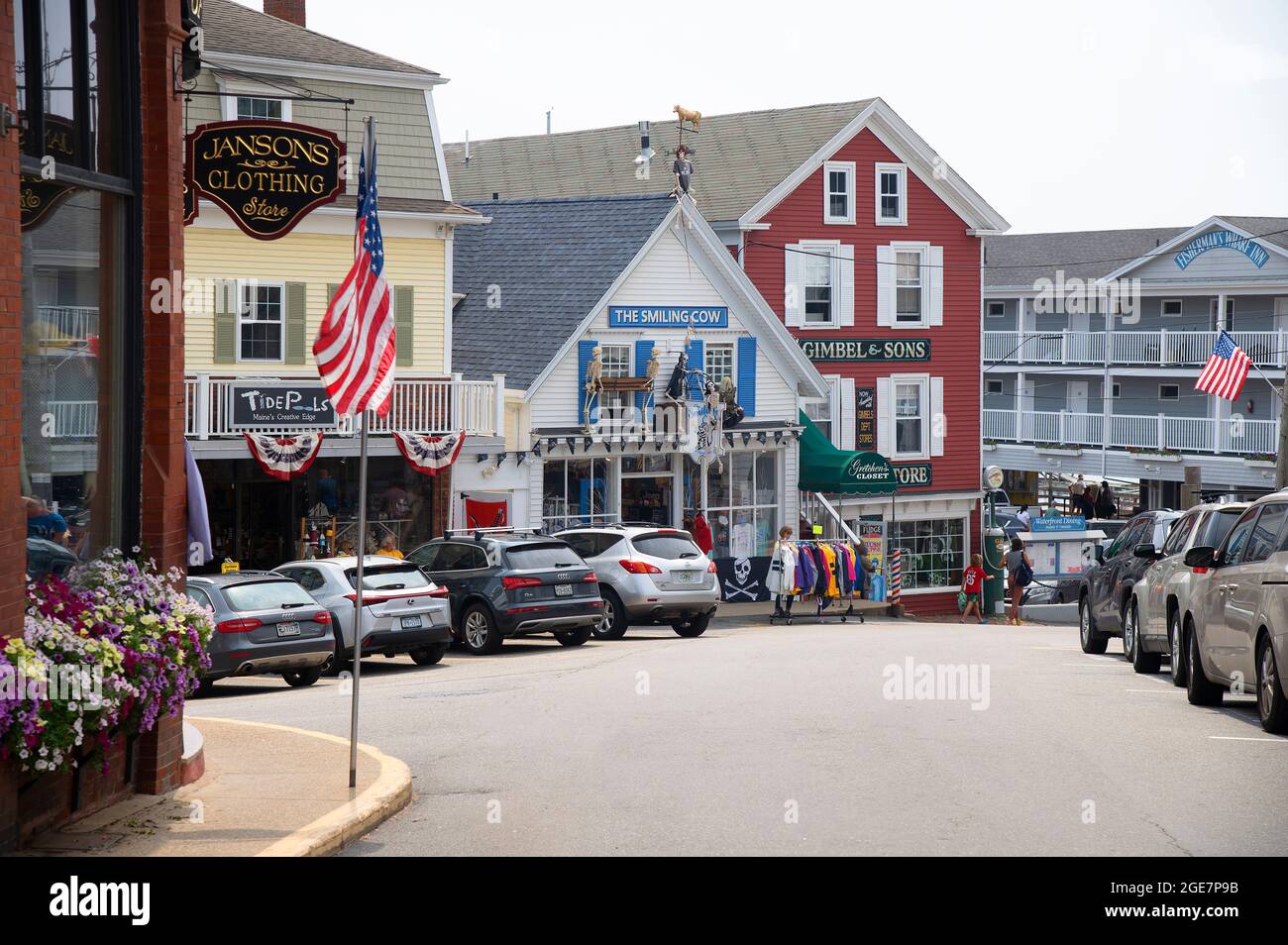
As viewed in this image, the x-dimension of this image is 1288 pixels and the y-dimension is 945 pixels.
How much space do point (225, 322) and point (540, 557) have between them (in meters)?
10.3

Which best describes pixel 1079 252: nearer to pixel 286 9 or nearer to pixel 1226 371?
pixel 1226 371

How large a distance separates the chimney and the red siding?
1204 cm

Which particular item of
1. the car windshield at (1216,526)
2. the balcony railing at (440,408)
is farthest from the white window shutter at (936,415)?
the car windshield at (1216,526)

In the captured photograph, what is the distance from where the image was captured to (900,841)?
30.0 ft

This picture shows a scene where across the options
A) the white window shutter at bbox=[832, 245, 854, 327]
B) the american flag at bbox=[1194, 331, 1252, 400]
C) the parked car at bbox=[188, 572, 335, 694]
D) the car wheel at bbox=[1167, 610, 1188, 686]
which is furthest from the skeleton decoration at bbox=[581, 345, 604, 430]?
the car wheel at bbox=[1167, 610, 1188, 686]

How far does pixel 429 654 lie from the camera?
2180cm

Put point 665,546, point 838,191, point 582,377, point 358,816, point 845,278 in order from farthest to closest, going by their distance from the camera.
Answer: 1. point 838,191
2. point 845,278
3. point 582,377
4. point 665,546
5. point 358,816

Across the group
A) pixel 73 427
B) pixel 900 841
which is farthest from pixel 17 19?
pixel 900 841

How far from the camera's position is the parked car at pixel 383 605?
20.6 meters

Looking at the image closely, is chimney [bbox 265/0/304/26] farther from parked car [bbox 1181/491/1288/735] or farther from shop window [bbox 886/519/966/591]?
Answer: parked car [bbox 1181/491/1288/735]

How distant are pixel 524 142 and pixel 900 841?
42.1 meters

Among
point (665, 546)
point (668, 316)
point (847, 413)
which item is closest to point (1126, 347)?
point (847, 413)

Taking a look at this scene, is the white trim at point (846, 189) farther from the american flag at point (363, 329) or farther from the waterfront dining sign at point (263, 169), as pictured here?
the american flag at point (363, 329)

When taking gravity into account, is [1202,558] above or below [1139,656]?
above
